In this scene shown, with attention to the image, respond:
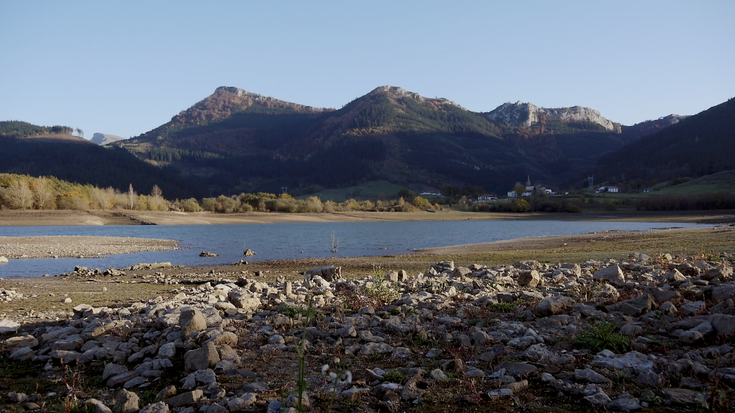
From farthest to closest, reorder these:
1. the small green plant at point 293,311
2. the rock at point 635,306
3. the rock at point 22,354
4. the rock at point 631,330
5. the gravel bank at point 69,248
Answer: the gravel bank at point 69,248
the small green plant at point 293,311
the rock at point 635,306
the rock at point 22,354
the rock at point 631,330

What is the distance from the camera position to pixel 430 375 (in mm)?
5715

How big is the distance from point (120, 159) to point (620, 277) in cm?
20732

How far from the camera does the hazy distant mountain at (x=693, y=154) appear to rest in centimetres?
15800

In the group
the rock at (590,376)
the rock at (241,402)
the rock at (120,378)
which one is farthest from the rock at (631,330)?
the rock at (120,378)

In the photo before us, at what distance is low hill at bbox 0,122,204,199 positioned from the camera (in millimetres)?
169375

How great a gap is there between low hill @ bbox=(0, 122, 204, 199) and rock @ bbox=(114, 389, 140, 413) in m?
180

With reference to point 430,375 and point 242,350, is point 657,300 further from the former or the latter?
point 242,350

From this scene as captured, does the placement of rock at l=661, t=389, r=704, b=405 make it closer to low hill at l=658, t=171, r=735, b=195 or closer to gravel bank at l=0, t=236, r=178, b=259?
gravel bank at l=0, t=236, r=178, b=259

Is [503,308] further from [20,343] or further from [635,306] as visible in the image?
[20,343]

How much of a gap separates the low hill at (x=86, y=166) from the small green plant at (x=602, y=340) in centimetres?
18208

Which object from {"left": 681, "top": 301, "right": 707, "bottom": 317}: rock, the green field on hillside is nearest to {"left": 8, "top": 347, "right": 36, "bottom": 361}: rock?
{"left": 681, "top": 301, "right": 707, "bottom": 317}: rock

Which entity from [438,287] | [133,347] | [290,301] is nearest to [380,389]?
[133,347]

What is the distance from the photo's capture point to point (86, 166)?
6949 inches

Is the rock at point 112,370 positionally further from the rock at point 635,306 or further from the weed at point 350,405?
the rock at point 635,306
